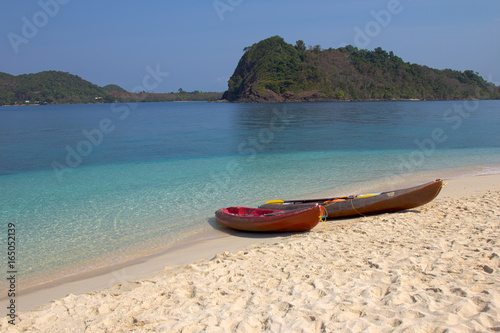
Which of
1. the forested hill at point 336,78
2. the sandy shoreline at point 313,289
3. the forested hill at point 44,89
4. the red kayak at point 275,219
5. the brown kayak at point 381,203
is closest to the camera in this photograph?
the sandy shoreline at point 313,289

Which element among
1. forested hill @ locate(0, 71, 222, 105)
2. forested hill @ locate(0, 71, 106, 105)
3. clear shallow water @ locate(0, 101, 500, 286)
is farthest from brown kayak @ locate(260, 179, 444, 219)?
forested hill @ locate(0, 71, 106, 105)

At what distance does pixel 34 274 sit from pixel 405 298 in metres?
6.25

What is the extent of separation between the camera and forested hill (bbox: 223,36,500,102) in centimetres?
12200

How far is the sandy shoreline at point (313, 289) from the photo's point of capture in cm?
372

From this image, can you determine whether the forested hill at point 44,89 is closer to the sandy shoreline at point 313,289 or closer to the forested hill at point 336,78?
the forested hill at point 336,78

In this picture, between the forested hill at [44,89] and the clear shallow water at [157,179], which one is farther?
the forested hill at [44,89]

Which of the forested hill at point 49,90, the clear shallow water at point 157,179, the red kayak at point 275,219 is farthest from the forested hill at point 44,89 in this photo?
the red kayak at point 275,219

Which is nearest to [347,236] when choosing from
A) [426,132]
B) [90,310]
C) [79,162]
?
[90,310]

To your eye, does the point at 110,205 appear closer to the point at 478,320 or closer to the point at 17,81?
the point at 478,320

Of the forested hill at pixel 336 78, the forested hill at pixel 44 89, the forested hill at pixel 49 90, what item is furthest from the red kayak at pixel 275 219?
the forested hill at pixel 44 89

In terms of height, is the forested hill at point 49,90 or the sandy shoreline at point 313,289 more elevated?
the forested hill at point 49,90

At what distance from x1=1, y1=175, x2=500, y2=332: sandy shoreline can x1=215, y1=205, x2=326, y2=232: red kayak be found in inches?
17.4

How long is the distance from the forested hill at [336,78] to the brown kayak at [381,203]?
110 metres

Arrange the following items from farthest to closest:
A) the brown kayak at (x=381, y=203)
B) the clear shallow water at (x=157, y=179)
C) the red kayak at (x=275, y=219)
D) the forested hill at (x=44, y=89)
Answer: the forested hill at (x=44, y=89) < the brown kayak at (x=381, y=203) < the clear shallow water at (x=157, y=179) < the red kayak at (x=275, y=219)
